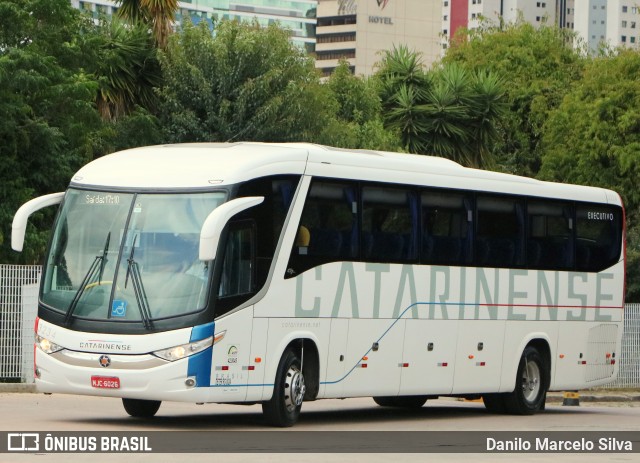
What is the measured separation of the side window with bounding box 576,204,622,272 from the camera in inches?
941

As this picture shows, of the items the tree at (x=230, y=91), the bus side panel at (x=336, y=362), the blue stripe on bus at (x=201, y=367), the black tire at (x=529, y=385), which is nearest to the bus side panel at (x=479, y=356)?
the black tire at (x=529, y=385)

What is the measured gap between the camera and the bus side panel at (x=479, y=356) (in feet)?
69.9

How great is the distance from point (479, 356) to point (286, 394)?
4900mm

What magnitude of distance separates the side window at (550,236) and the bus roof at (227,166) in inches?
113

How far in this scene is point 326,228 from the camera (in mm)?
18391

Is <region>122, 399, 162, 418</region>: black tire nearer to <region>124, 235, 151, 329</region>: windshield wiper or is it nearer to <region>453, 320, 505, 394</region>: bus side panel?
<region>124, 235, 151, 329</region>: windshield wiper

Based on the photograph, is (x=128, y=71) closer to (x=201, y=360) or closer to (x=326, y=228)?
(x=326, y=228)

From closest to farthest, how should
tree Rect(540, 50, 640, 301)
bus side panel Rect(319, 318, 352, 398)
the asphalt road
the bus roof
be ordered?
1. the asphalt road
2. the bus roof
3. bus side panel Rect(319, 318, 352, 398)
4. tree Rect(540, 50, 640, 301)

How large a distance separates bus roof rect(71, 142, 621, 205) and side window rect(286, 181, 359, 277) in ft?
0.74

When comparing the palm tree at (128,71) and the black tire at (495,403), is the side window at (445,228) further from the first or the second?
the palm tree at (128,71)

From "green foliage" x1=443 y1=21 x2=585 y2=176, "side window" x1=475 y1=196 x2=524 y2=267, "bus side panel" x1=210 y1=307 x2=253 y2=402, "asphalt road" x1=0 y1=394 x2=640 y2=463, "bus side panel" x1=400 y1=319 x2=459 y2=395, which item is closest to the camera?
"asphalt road" x1=0 y1=394 x2=640 y2=463

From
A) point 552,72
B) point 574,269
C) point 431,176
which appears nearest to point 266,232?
point 431,176

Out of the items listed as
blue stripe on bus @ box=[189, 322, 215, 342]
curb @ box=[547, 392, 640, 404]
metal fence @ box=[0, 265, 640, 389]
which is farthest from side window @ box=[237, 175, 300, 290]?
curb @ box=[547, 392, 640, 404]

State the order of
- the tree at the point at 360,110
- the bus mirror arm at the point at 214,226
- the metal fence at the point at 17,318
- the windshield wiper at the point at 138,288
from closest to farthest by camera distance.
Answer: the bus mirror arm at the point at 214,226 → the windshield wiper at the point at 138,288 → the metal fence at the point at 17,318 → the tree at the point at 360,110
